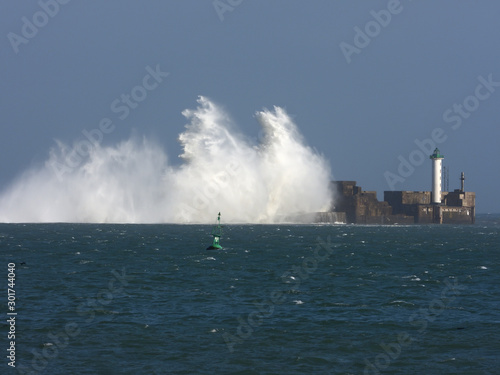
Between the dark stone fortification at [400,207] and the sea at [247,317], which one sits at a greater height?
the dark stone fortification at [400,207]

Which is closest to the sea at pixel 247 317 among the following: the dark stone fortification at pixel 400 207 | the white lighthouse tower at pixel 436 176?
the dark stone fortification at pixel 400 207

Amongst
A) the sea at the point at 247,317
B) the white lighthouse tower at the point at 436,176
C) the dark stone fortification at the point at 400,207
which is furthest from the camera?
the white lighthouse tower at the point at 436,176

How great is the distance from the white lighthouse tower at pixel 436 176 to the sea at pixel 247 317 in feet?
348

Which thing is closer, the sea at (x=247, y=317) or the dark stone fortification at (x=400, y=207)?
the sea at (x=247, y=317)

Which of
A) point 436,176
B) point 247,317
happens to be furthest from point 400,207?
point 247,317

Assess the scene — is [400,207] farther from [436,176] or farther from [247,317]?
[247,317]

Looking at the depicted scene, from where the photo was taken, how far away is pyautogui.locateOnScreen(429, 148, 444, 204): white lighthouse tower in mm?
155250

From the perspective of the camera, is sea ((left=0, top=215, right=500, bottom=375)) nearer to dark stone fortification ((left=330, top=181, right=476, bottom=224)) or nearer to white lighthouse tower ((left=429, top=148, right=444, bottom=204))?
dark stone fortification ((left=330, top=181, right=476, bottom=224))

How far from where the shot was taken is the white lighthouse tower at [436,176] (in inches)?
6112

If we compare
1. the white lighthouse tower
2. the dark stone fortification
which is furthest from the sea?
the white lighthouse tower

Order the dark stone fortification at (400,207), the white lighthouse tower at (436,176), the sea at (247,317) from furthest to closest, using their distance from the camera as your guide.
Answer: the white lighthouse tower at (436,176)
the dark stone fortification at (400,207)
the sea at (247,317)

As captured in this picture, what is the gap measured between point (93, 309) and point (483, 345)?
14.5 m

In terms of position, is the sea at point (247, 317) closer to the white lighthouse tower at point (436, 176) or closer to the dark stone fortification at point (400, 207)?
the dark stone fortification at point (400, 207)

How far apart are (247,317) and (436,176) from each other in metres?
133
